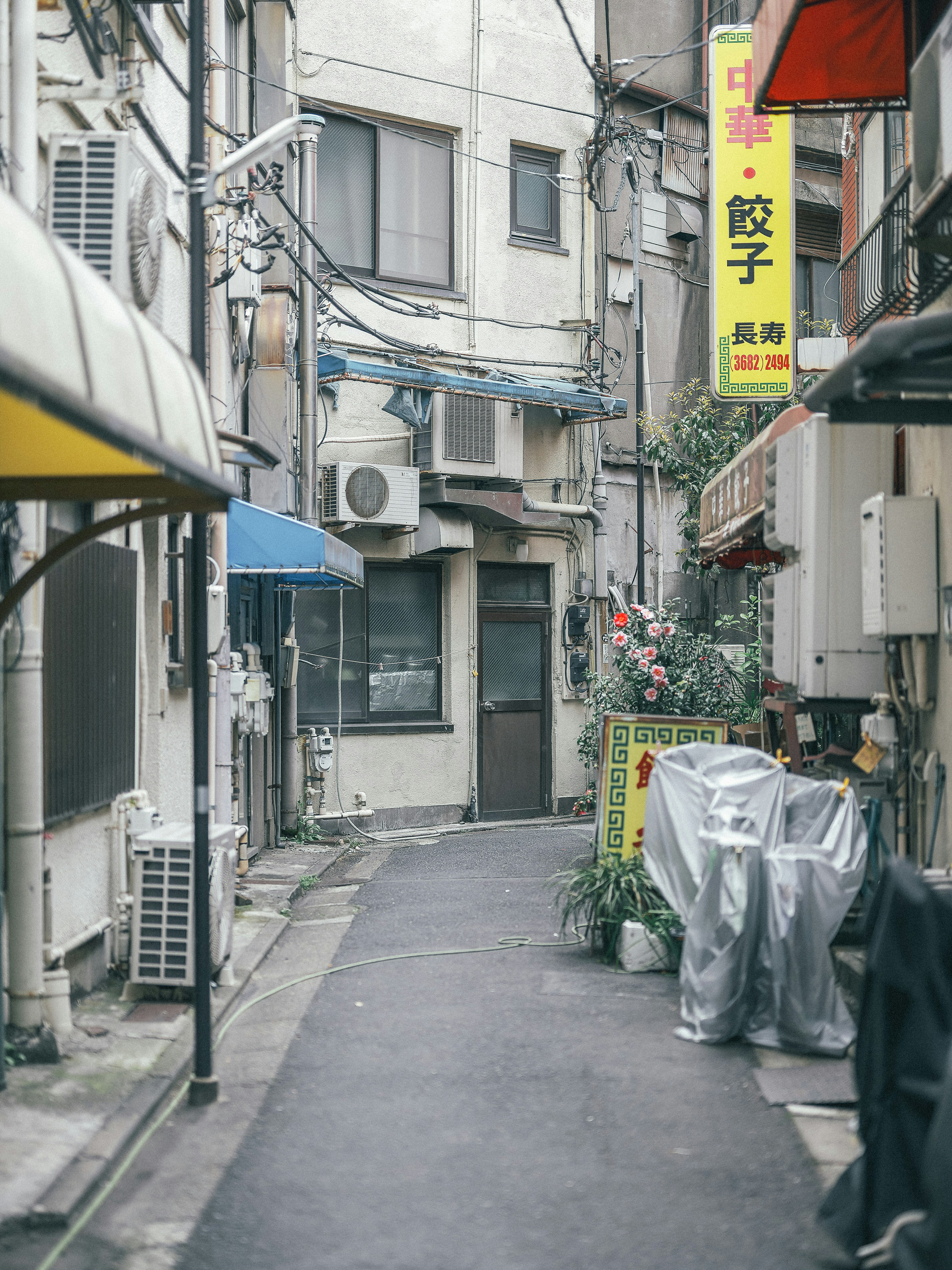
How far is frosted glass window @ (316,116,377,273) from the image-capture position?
16.0 m

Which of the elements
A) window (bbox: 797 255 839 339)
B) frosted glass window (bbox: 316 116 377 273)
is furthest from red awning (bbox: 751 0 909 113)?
window (bbox: 797 255 839 339)

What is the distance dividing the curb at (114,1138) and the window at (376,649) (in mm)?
8198

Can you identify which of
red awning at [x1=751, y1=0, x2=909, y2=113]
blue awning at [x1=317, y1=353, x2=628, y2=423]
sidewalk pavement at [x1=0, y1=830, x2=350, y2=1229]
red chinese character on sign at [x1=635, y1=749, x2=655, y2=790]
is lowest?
sidewalk pavement at [x1=0, y1=830, x2=350, y2=1229]

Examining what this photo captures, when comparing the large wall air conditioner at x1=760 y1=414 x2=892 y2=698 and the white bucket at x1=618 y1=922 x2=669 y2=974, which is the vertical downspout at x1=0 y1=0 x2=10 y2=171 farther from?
the white bucket at x1=618 y1=922 x2=669 y2=974

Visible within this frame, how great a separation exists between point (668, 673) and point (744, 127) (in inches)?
199

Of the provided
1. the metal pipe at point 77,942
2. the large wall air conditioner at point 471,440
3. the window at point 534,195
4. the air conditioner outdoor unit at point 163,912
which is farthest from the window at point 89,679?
the window at point 534,195

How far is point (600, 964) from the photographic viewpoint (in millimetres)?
8453

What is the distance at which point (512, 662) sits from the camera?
1734 centimetres

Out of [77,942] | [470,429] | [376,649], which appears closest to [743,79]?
[470,429]

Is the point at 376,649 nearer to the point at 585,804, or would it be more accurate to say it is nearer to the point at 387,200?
the point at 585,804

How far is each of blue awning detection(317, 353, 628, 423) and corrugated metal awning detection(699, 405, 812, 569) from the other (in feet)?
13.7

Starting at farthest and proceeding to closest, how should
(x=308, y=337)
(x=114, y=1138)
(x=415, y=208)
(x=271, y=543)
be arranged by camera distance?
1. (x=415, y=208)
2. (x=308, y=337)
3. (x=271, y=543)
4. (x=114, y=1138)

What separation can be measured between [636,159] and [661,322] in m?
2.39

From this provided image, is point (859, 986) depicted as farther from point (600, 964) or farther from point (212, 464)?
point (212, 464)
